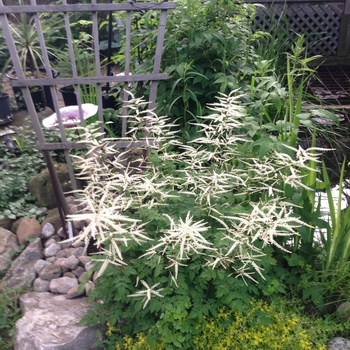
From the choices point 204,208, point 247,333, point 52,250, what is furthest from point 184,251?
point 52,250

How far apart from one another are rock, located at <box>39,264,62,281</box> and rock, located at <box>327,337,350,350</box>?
1482 mm


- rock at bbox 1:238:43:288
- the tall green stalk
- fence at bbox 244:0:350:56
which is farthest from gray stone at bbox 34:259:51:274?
fence at bbox 244:0:350:56

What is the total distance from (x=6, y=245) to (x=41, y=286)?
0.47 metres

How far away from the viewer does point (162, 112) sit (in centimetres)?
Result: 293

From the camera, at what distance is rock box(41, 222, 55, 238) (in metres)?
2.67

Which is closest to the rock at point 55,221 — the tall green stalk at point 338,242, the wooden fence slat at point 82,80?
the wooden fence slat at point 82,80

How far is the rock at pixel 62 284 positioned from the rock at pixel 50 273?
0.06 m

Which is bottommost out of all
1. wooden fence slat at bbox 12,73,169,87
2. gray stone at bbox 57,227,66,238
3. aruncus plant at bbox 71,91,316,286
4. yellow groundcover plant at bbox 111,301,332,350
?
gray stone at bbox 57,227,66,238

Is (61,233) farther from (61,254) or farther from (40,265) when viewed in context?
(40,265)

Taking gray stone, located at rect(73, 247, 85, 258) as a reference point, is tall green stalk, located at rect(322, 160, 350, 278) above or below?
above

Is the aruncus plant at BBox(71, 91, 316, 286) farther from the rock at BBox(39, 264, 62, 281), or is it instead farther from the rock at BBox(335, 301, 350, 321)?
the rock at BBox(39, 264, 62, 281)

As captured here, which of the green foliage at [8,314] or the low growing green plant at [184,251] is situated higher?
the low growing green plant at [184,251]

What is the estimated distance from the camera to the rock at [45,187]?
2.88m

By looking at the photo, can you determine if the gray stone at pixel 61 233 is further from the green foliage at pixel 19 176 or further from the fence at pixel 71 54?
the green foliage at pixel 19 176
